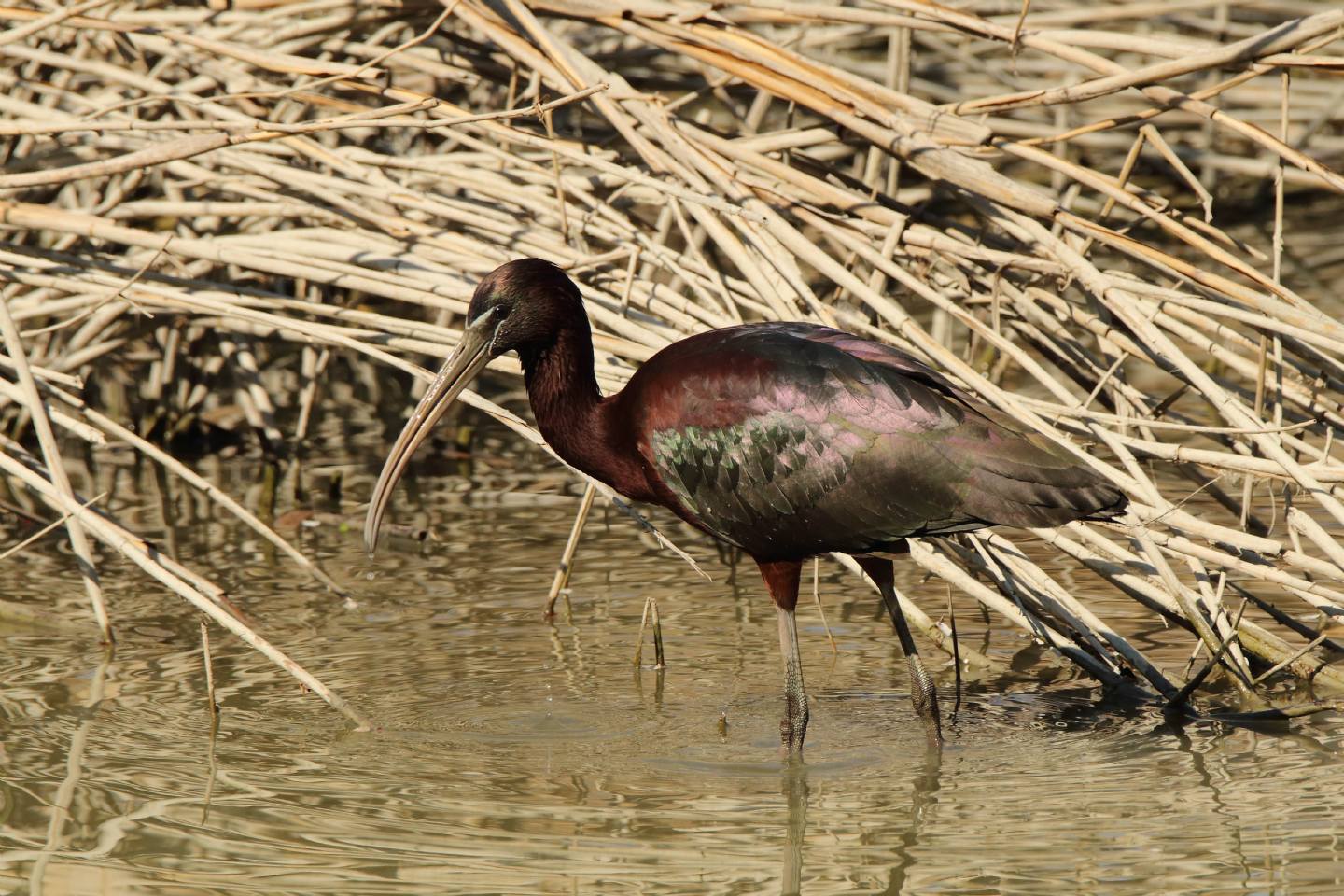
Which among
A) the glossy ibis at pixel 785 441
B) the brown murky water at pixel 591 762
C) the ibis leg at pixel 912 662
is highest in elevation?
the glossy ibis at pixel 785 441

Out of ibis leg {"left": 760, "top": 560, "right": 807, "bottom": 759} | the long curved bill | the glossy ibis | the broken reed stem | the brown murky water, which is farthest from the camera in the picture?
the broken reed stem

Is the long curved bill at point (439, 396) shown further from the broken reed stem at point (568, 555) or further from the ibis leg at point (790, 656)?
the ibis leg at point (790, 656)

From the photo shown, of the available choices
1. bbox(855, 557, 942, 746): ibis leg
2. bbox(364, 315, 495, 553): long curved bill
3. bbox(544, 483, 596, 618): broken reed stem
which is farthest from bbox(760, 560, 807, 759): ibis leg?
bbox(364, 315, 495, 553): long curved bill

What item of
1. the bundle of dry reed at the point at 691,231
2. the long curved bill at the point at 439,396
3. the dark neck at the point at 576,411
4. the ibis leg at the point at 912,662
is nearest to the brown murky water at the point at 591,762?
the ibis leg at the point at 912,662

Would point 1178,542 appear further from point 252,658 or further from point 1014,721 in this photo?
point 252,658

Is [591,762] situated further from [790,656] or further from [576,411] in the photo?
[576,411]

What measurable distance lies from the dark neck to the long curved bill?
0.50 ft

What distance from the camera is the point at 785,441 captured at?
15.2 feet

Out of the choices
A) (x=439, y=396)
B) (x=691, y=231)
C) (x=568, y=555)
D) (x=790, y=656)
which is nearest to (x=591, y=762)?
(x=790, y=656)

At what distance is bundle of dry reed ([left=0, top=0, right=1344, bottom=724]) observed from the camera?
4.91 metres

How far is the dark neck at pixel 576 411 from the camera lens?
4.88 meters

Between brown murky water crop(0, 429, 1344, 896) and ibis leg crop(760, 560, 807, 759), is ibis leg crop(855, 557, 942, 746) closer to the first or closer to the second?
brown murky water crop(0, 429, 1344, 896)

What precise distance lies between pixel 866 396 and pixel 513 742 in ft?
4.28

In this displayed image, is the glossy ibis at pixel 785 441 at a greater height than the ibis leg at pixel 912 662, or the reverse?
the glossy ibis at pixel 785 441
